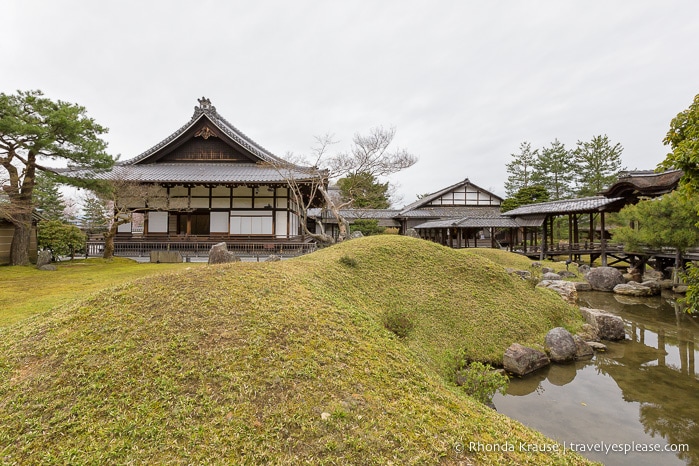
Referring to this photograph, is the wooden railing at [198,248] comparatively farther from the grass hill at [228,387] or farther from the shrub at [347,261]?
the grass hill at [228,387]

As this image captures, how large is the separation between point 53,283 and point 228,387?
11.6m

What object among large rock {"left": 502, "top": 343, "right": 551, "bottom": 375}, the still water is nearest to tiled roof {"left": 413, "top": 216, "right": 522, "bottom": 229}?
the still water

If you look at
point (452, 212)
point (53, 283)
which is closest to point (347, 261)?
point (53, 283)

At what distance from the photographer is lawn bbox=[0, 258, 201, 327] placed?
24.5 feet

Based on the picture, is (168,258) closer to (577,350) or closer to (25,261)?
(25,261)

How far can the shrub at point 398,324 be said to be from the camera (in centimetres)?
604

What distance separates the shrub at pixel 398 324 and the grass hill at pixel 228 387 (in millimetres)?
283

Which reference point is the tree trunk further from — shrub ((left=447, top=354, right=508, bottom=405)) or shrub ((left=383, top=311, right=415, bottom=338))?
shrub ((left=447, top=354, right=508, bottom=405))

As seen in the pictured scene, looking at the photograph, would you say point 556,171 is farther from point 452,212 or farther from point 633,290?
point 633,290

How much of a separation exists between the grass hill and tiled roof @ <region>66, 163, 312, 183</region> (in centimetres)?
1333

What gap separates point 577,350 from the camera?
7453 mm

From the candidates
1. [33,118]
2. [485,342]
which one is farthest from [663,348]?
[33,118]

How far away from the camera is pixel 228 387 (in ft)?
10.7

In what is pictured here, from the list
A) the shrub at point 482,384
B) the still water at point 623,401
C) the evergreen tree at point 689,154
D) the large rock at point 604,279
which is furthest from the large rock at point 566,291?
the shrub at point 482,384
